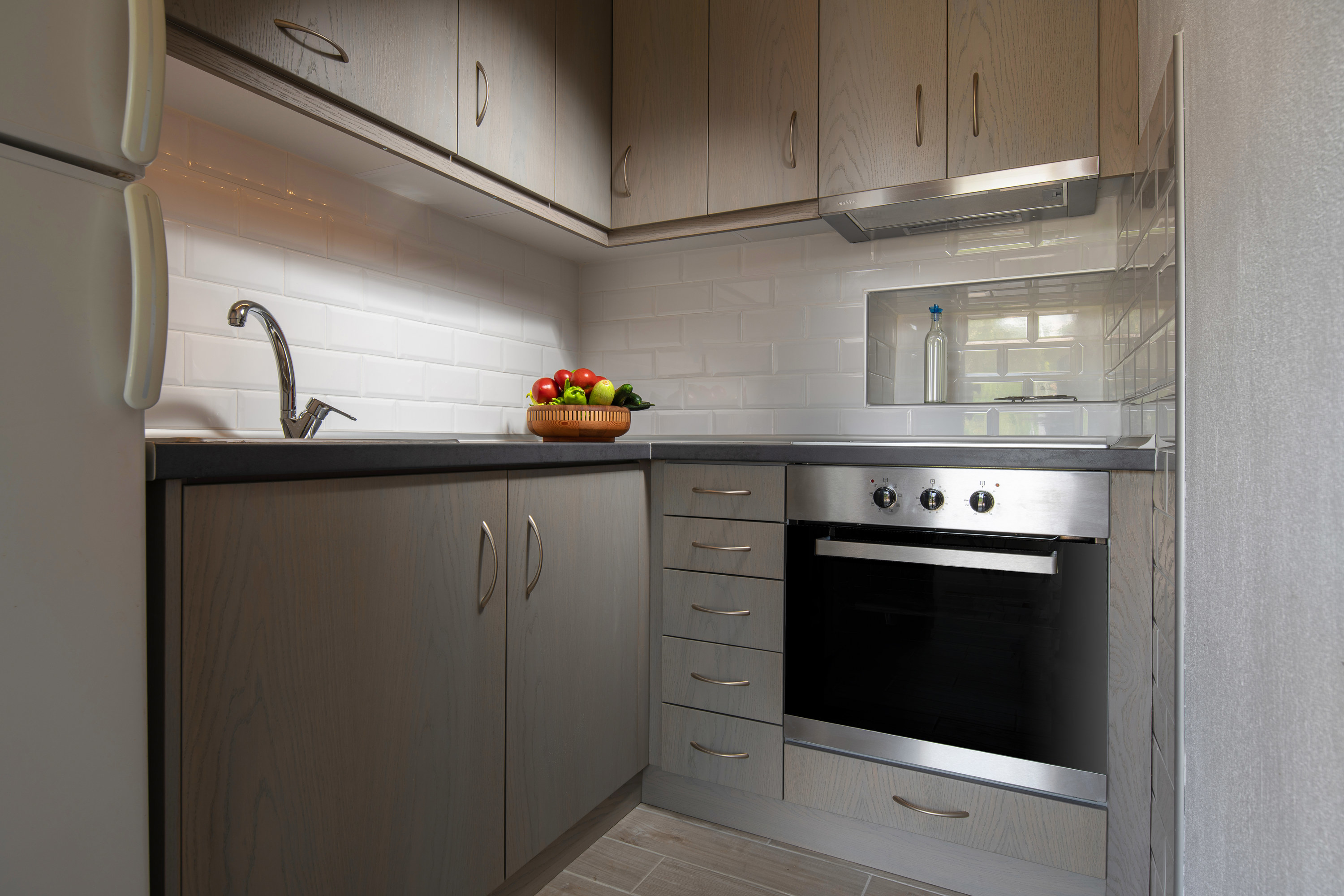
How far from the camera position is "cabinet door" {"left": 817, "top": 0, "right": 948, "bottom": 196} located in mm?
1864

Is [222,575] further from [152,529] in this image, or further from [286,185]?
[286,185]

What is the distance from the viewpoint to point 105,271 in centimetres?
78

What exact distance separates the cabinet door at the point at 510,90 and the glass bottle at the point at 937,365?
1.21 metres

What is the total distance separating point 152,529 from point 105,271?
30 centimetres

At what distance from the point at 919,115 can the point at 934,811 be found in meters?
1.71

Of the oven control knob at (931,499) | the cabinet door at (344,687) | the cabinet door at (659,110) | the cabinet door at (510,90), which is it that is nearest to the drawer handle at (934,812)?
the oven control knob at (931,499)

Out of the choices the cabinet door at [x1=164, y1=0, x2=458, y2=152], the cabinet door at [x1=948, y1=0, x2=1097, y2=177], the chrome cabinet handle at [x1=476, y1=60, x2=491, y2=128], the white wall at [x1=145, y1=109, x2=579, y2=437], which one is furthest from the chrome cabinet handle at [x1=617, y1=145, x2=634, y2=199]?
the cabinet door at [x1=948, y1=0, x2=1097, y2=177]

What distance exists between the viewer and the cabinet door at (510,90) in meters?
1.73

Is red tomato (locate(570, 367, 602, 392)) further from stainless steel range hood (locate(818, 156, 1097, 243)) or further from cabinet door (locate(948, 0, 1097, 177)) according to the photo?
cabinet door (locate(948, 0, 1097, 177))

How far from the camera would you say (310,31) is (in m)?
1.35

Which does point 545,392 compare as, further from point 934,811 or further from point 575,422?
point 934,811

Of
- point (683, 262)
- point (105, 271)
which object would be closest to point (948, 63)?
point (683, 262)

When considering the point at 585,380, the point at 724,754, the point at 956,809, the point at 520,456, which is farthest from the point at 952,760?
the point at 585,380

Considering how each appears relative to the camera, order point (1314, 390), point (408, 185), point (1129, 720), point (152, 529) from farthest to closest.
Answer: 1. point (408, 185)
2. point (1129, 720)
3. point (152, 529)
4. point (1314, 390)
